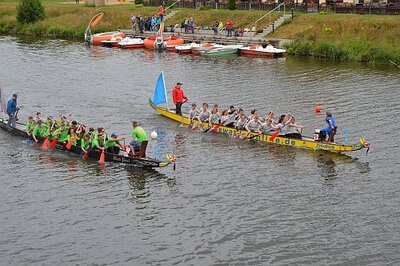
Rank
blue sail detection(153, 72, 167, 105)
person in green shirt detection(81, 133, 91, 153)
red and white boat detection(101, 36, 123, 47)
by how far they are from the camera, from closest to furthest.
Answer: person in green shirt detection(81, 133, 91, 153) → blue sail detection(153, 72, 167, 105) → red and white boat detection(101, 36, 123, 47)

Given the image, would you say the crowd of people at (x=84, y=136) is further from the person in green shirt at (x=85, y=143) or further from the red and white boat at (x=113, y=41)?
the red and white boat at (x=113, y=41)

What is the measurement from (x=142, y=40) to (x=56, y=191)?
45.2m

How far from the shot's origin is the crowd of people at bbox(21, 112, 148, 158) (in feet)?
101

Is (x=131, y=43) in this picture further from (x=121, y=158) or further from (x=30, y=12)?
(x=121, y=158)

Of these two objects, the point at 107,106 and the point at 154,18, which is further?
the point at 154,18

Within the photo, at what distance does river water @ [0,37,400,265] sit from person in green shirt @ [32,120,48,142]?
2.18 ft

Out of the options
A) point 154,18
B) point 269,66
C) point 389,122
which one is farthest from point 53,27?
point 389,122

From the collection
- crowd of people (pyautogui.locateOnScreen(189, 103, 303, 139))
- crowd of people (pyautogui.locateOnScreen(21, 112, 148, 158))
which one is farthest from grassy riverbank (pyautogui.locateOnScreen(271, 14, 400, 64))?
crowd of people (pyautogui.locateOnScreen(21, 112, 148, 158))

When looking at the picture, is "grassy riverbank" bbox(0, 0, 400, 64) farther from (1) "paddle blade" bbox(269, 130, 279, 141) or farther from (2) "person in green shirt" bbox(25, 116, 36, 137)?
(2) "person in green shirt" bbox(25, 116, 36, 137)

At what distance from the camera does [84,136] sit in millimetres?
32719

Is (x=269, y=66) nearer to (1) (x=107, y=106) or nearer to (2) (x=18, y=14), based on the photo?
(1) (x=107, y=106)

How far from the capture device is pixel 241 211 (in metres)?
25.7

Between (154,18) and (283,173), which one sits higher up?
(154,18)

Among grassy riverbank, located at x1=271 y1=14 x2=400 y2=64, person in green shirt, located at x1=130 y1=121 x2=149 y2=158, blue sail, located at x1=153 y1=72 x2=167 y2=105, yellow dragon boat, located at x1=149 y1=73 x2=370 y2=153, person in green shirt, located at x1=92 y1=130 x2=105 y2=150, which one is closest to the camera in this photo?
person in green shirt, located at x1=130 y1=121 x2=149 y2=158
